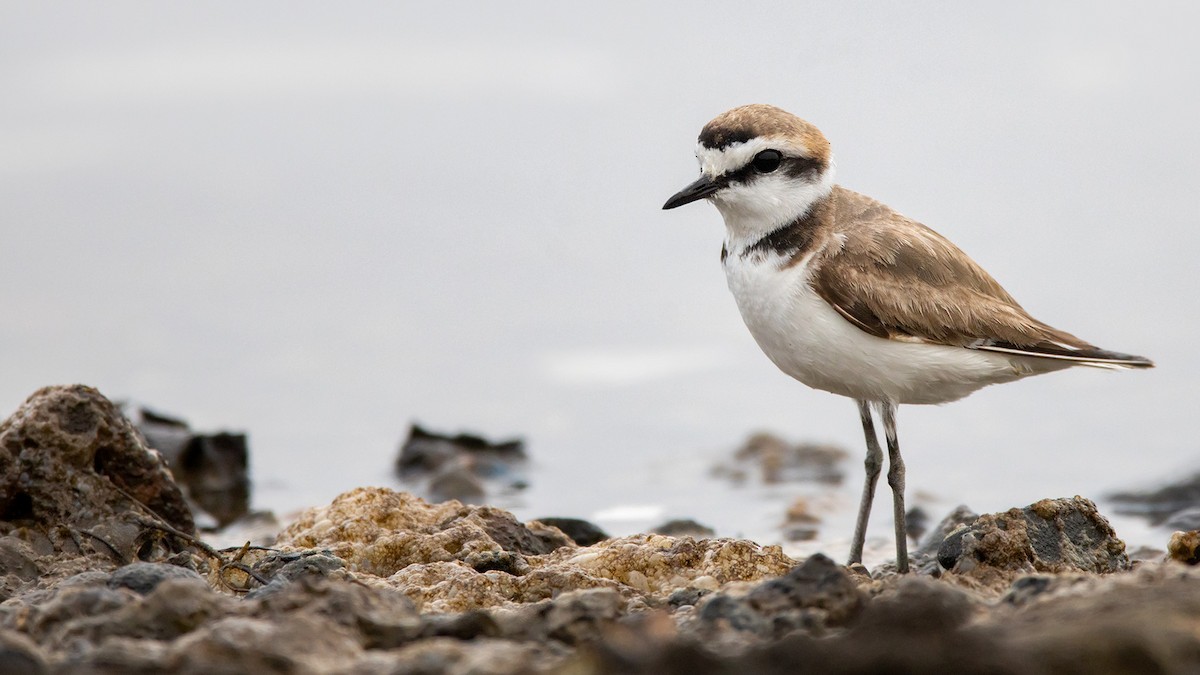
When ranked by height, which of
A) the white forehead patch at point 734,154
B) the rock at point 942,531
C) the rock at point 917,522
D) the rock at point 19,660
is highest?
the white forehead patch at point 734,154

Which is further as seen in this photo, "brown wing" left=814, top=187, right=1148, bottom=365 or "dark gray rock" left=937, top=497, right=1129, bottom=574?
"brown wing" left=814, top=187, right=1148, bottom=365

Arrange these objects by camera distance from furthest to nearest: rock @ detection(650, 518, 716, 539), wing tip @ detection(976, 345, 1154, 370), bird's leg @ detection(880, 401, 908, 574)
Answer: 1. rock @ detection(650, 518, 716, 539)
2. wing tip @ detection(976, 345, 1154, 370)
3. bird's leg @ detection(880, 401, 908, 574)

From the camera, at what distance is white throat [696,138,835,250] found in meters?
6.35

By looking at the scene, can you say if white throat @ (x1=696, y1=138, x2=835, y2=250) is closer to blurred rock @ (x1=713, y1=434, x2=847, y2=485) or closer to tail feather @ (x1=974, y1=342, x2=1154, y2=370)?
tail feather @ (x1=974, y1=342, x2=1154, y2=370)

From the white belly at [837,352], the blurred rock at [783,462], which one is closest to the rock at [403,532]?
the white belly at [837,352]

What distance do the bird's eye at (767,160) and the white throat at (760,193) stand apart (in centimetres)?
2

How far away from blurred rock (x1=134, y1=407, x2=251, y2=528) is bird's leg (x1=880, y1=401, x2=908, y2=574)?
4.32 metres

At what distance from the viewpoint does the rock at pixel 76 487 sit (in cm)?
582

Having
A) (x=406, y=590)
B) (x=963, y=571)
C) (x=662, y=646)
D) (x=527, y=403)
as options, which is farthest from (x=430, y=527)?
(x=527, y=403)

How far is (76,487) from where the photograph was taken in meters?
5.99

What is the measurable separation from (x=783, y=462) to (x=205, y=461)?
3.88m

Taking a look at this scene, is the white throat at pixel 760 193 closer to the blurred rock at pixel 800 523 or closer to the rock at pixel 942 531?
the rock at pixel 942 531

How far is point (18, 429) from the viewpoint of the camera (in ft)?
19.5

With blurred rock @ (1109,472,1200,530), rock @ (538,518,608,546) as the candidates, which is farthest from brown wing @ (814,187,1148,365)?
blurred rock @ (1109,472,1200,530)
